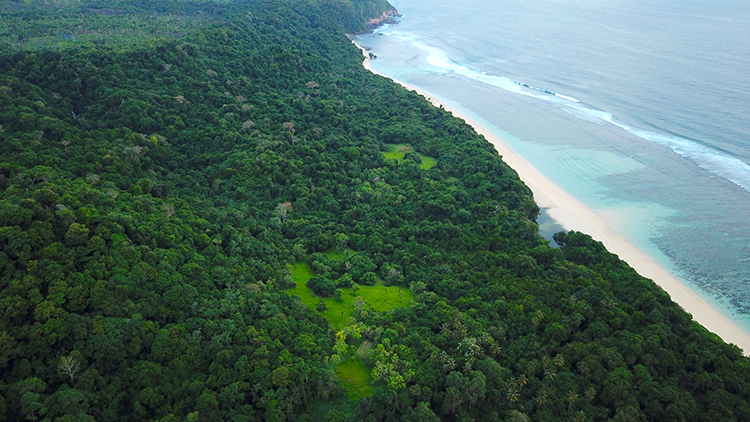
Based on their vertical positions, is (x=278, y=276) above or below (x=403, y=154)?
below

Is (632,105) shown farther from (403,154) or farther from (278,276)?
(278,276)

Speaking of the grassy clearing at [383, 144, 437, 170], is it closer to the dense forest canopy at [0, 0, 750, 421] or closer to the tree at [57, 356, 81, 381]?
the dense forest canopy at [0, 0, 750, 421]

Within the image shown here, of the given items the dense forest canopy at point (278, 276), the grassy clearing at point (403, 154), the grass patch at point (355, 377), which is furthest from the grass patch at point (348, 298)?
the grassy clearing at point (403, 154)

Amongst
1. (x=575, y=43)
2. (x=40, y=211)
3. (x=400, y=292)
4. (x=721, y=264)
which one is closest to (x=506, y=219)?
(x=400, y=292)

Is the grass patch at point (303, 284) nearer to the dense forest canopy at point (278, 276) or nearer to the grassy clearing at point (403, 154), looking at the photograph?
the dense forest canopy at point (278, 276)

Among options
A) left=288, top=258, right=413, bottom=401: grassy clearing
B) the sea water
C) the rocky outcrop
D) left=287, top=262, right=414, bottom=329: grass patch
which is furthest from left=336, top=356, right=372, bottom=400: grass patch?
the rocky outcrop

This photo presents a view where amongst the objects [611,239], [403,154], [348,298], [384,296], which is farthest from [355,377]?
[403,154]

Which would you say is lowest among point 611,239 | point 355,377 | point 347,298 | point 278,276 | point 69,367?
point 355,377
